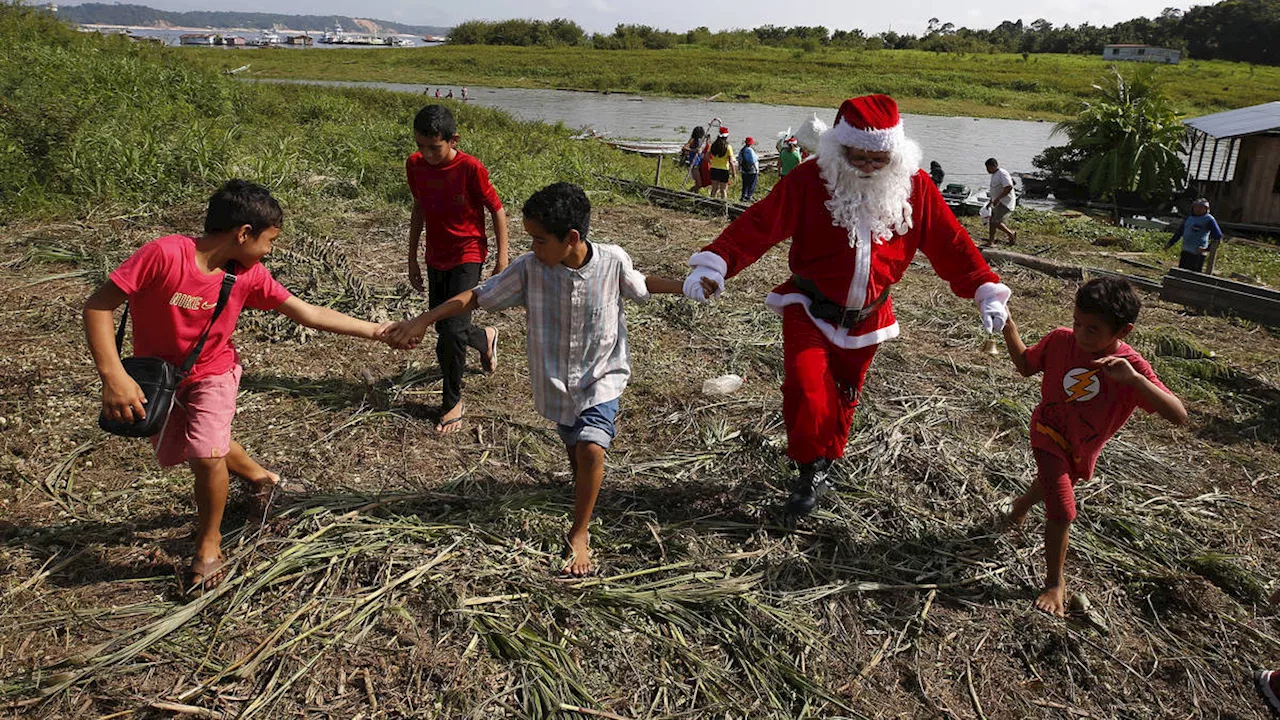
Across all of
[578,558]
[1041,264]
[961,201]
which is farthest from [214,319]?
[961,201]

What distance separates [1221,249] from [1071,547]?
1358cm

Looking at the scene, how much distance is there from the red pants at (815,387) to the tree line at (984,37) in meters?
74.5

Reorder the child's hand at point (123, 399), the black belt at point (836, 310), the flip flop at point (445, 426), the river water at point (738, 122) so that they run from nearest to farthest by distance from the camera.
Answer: the child's hand at point (123, 399), the black belt at point (836, 310), the flip flop at point (445, 426), the river water at point (738, 122)

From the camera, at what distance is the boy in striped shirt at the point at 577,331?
3074 millimetres

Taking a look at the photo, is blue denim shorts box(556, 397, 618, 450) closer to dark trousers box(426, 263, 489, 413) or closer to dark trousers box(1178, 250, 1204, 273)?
dark trousers box(426, 263, 489, 413)

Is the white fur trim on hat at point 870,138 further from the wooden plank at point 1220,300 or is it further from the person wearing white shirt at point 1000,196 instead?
the person wearing white shirt at point 1000,196

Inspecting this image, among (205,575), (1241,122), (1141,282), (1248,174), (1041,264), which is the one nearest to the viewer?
(205,575)

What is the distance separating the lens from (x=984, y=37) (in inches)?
3497

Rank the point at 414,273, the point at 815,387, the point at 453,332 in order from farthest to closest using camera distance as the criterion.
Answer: the point at 414,273, the point at 453,332, the point at 815,387

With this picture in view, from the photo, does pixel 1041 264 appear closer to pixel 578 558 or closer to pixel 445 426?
pixel 445 426

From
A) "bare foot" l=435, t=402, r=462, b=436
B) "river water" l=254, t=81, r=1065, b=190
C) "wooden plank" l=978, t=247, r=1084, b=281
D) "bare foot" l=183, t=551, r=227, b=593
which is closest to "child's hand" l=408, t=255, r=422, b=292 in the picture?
"bare foot" l=435, t=402, r=462, b=436

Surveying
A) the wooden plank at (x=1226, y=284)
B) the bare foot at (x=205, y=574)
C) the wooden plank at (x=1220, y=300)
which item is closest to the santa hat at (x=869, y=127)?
the bare foot at (x=205, y=574)

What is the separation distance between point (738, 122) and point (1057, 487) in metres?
31.8

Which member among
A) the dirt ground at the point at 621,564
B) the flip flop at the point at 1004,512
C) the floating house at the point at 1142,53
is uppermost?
the floating house at the point at 1142,53
